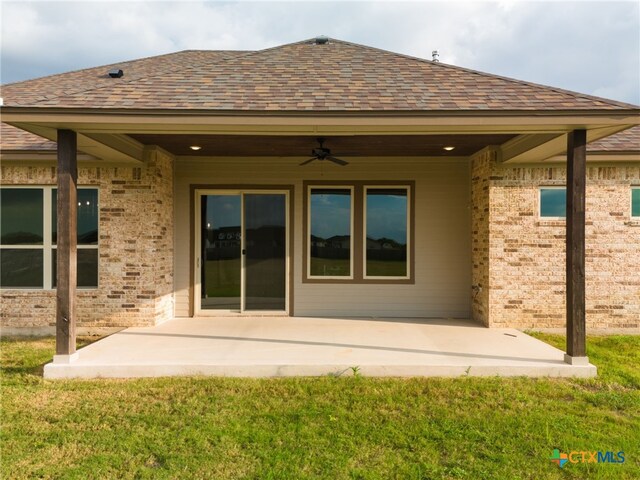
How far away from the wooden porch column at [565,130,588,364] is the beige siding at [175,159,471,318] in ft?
8.92

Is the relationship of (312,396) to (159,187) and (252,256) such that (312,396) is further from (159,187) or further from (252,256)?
(159,187)

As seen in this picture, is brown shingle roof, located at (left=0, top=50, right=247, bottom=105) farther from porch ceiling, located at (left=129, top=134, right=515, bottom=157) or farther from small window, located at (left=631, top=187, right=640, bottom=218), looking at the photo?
small window, located at (left=631, top=187, right=640, bottom=218)

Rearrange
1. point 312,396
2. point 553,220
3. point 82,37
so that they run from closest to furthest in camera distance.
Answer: point 312,396
point 553,220
point 82,37

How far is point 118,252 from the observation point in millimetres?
6660

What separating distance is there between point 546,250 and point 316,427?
5.15 m

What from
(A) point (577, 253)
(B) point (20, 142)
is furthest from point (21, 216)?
(A) point (577, 253)

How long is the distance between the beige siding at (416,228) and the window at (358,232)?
0.15 meters

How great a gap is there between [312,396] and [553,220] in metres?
5.06

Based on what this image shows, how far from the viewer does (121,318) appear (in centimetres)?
667

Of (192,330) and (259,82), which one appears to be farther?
(192,330)

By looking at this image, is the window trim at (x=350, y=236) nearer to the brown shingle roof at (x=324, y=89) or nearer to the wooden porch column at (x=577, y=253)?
the brown shingle roof at (x=324, y=89)

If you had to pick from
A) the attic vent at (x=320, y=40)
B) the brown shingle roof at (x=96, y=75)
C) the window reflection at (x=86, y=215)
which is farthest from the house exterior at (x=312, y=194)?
the attic vent at (x=320, y=40)

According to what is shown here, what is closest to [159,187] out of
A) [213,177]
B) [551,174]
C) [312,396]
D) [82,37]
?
[213,177]

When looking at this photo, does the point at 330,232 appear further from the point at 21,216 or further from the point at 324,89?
the point at 21,216
